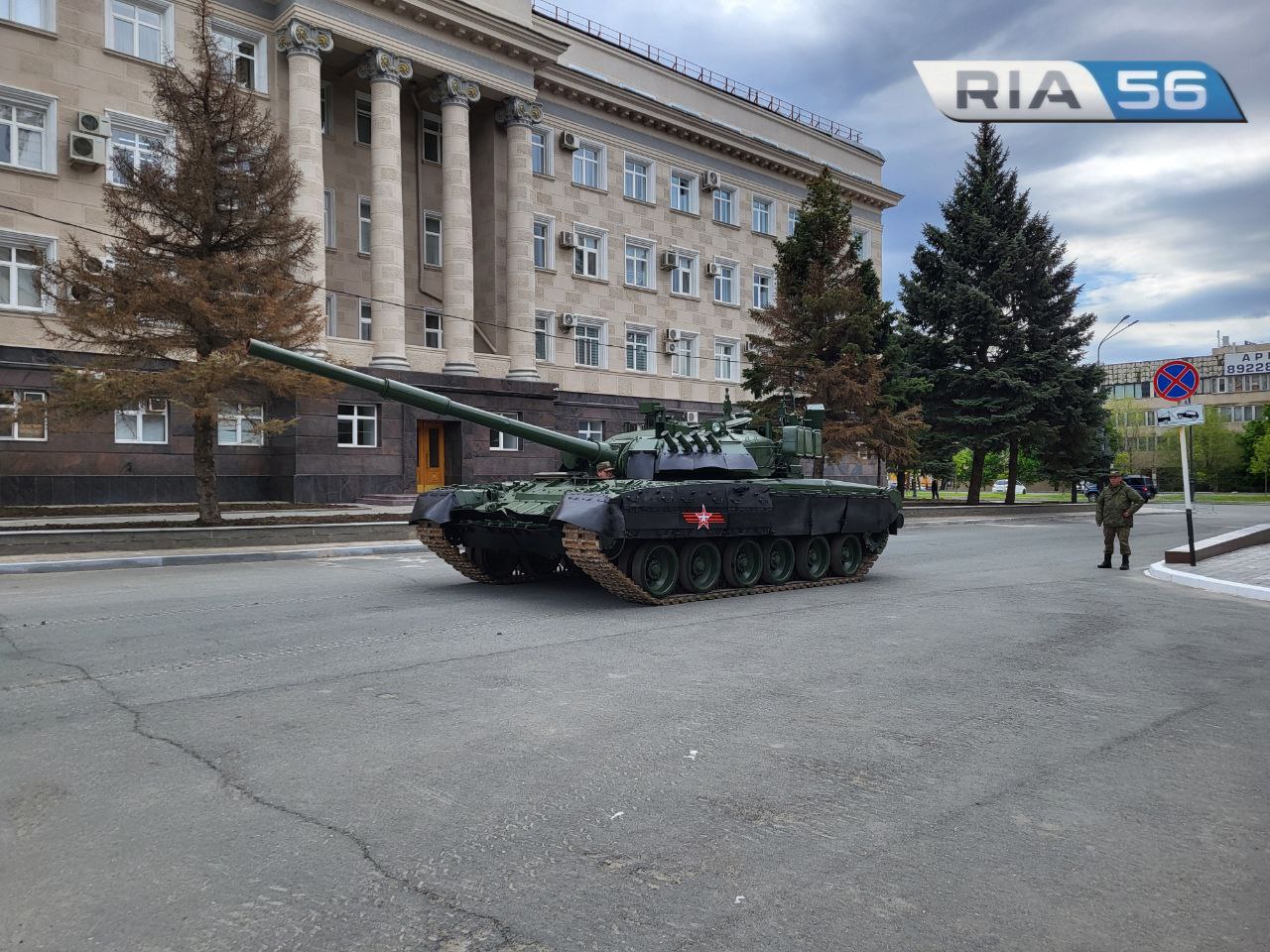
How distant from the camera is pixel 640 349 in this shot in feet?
119

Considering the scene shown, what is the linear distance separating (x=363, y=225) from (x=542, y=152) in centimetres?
745

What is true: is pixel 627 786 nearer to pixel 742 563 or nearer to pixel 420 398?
pixel 742 563

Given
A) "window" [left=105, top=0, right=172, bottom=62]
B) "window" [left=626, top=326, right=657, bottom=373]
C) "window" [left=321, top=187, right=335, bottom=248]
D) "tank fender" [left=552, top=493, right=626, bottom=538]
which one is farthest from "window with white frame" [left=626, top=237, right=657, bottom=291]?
"tank fender" [left=552, top=493, right=626, bottom=538]

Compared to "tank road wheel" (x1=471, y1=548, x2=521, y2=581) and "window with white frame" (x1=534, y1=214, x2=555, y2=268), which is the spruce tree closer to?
"tank road wheel" (x1=471, y1=548, x2=521, y2=581)

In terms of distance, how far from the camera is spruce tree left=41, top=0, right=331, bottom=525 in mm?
16531

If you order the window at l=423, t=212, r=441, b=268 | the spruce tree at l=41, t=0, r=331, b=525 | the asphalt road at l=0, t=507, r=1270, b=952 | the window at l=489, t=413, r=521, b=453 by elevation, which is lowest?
the asphalt road at l=0, t=507, r=1270, b=952

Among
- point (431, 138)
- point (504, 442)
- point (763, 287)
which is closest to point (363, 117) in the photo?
point (431, 138)

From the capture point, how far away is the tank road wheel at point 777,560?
12156 mm

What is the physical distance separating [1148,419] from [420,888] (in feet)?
340

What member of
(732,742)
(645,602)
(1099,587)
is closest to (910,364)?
(1099,587)

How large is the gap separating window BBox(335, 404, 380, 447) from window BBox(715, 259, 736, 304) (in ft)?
56.3

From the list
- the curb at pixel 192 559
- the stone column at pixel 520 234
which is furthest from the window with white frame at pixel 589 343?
the curb at pixel 192 559

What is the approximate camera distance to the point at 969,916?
319 centimetres

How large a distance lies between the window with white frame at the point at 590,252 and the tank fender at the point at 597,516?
81.3 ft
